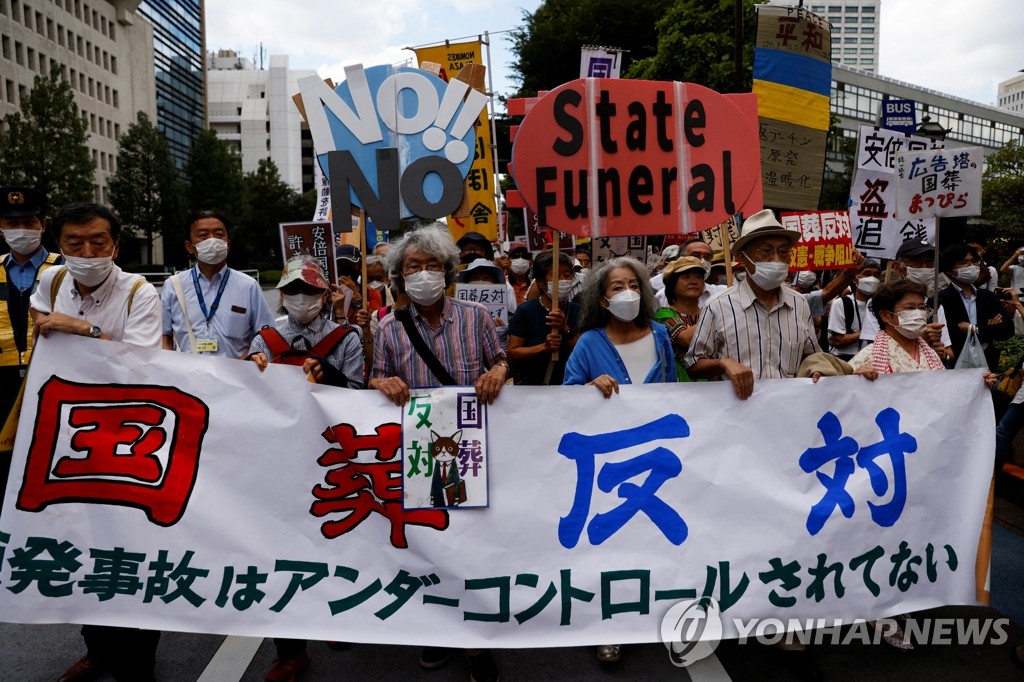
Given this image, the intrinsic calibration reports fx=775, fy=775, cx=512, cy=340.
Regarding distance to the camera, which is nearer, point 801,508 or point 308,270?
point 801,508

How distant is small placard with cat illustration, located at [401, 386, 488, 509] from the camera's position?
307 cm

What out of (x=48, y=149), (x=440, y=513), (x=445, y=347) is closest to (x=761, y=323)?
(x=445, y=347)

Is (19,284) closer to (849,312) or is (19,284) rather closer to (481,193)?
(481,193)

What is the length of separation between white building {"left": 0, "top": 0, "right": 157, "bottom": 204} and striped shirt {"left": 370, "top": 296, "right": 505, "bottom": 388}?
153ft

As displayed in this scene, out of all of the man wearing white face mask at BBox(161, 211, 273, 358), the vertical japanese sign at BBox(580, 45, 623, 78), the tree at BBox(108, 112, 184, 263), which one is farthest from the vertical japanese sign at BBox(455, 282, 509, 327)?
the tree at BBox(108, 112, 184, 263)

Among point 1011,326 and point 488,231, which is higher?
point 488,231

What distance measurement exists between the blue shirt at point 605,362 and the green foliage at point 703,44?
16814 mm

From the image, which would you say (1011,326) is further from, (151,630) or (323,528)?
(151,630)

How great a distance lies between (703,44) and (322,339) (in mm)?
18009

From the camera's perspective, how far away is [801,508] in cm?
314

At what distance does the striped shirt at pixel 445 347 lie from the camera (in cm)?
336

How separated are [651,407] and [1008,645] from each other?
1.99m

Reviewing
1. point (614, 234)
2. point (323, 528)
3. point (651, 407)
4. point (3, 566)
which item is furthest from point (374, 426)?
point (614, 234)

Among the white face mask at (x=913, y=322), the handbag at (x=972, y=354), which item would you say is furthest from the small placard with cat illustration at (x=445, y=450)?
the handbag at (x=972, y=354)
